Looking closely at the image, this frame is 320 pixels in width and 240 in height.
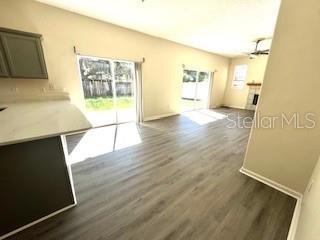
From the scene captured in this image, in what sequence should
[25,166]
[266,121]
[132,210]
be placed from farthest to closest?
1. [266,121]
2. [132,210]
3. [25,166]

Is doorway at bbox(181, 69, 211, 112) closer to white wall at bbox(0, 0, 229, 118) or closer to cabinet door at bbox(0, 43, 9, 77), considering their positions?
white wall at bbox(0, 0, 229, 118)

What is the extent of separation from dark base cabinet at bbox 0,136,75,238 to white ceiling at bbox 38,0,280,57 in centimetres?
274

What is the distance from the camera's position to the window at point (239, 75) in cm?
758

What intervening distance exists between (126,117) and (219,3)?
3.62m

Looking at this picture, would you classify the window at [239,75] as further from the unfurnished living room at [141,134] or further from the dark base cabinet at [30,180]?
the dark base cabinet at [30,180]

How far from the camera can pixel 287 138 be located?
6.14 feet

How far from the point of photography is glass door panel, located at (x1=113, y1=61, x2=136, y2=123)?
168 inches

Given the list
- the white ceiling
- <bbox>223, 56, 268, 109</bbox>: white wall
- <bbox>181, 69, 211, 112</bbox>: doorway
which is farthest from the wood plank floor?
<bbox>223, 56, 268, 109</bbox>: white wall

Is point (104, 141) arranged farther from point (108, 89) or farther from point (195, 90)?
point (195, 90)

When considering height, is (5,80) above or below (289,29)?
below

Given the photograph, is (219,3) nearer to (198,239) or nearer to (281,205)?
(281,205)

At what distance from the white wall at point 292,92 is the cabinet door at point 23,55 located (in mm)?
3673

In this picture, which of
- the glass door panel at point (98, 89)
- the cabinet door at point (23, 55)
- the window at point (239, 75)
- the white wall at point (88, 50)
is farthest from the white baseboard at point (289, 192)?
the window at point (239, 75)

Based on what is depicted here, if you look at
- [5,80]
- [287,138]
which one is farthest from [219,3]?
[5,80]
